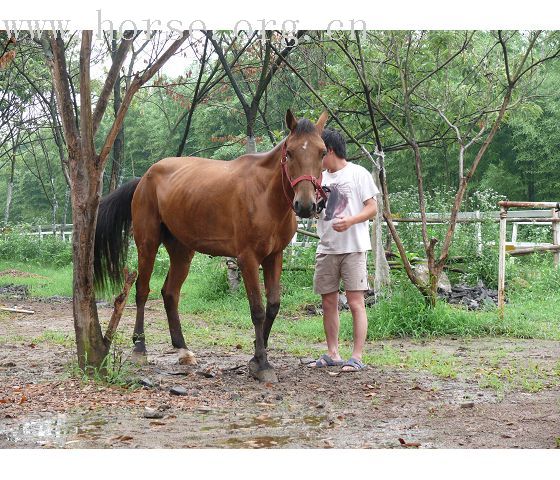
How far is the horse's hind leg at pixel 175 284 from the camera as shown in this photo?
609 centimetres

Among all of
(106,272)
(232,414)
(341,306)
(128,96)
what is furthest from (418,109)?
(232,414)

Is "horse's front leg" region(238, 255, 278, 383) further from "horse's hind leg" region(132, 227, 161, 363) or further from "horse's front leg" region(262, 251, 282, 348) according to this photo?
"horse's hind leg" region(132, 227, 161, 363)

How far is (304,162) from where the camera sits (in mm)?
4742

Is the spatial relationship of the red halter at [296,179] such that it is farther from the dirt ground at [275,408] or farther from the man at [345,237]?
the dirt ground at [275,408]

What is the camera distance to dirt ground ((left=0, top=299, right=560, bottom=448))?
3.61 meters

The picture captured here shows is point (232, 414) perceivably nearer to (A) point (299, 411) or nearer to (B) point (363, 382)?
(A) point (299, 411)

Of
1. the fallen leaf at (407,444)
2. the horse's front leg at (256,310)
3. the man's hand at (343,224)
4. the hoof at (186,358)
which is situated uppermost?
the man's hand at (343,224)

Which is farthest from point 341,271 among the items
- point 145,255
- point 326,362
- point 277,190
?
point 145,255

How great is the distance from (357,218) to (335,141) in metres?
0.62

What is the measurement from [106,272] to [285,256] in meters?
4.54

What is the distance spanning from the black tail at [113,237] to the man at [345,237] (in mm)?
1749

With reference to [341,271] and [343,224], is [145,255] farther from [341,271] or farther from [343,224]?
[343,224]

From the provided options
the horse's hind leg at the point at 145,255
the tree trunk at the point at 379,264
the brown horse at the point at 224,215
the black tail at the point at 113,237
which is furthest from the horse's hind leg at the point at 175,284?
the tree trunk at the point at 379,264

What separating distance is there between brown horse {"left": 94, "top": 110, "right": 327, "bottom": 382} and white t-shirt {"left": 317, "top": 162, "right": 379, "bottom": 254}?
0.29 meters
